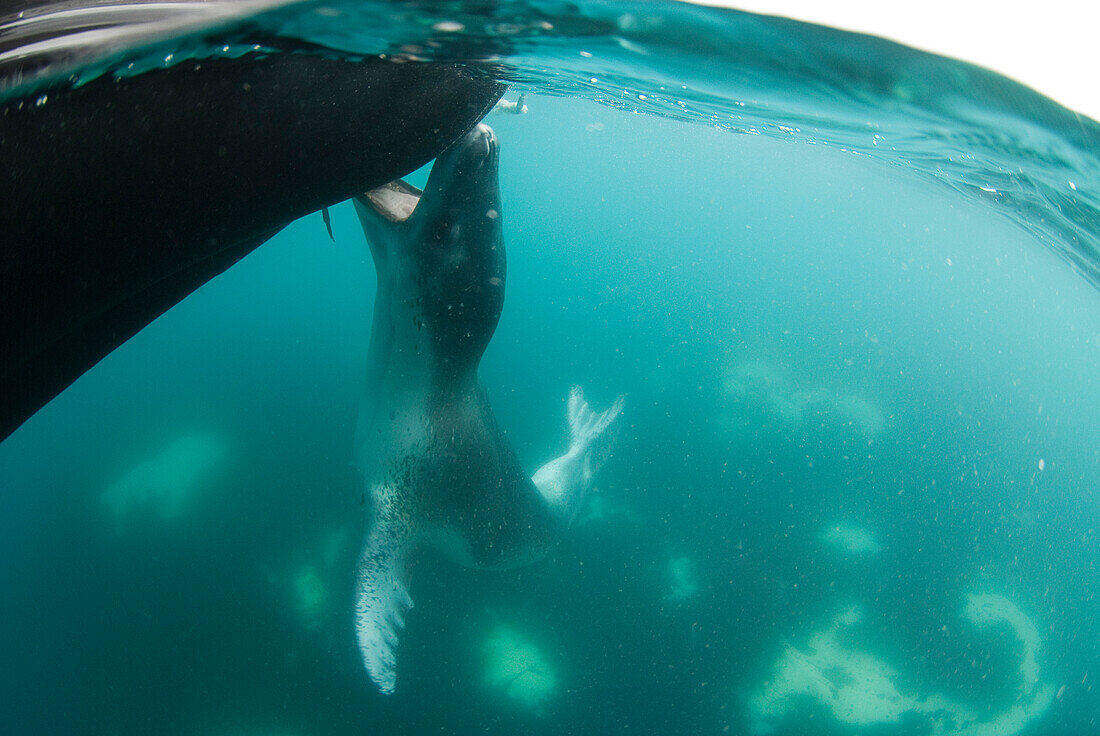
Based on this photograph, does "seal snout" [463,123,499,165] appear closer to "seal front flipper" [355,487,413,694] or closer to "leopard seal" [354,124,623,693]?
"leopard seal" [354,124,623,693]

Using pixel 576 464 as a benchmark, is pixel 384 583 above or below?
above

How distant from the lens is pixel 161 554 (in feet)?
24.4

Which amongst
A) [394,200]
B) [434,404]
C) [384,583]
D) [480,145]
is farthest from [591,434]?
[480,145]

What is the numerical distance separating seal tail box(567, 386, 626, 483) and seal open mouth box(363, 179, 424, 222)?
5.05 meters

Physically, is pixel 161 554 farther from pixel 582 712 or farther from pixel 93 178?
pixel 93 178

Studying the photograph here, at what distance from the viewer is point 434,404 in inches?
166

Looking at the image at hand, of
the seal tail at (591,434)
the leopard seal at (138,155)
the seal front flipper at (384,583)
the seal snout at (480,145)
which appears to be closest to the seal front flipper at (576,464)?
the seal tail at (591,434)

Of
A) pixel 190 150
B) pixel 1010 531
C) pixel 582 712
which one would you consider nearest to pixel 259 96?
pixel 190 150

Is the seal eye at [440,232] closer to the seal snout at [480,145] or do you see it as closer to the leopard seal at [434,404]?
the leopard seal at [434,404]

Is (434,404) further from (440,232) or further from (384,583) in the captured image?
(384,583)

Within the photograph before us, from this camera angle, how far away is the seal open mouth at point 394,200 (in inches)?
148

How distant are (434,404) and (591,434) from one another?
5672 millimetres

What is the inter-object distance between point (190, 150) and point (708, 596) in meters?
7.86

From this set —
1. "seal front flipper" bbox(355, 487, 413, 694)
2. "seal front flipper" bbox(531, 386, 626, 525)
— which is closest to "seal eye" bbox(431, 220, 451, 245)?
"seal front flipper" bbox(355, 487, 413, 694)
